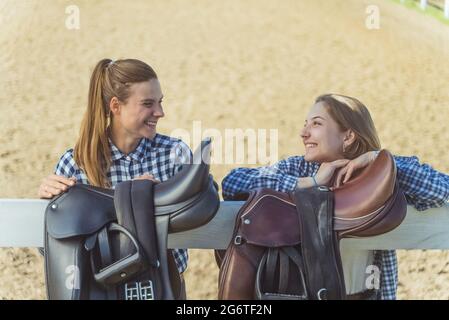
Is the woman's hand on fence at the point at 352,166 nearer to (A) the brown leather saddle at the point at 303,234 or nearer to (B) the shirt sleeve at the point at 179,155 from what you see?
(A) the brown leather saddle at the point at 303,234

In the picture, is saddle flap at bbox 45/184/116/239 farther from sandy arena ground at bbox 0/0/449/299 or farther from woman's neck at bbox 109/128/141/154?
sandy arena ground at bbox 0/0/449/299

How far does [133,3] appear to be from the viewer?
5.02 metres

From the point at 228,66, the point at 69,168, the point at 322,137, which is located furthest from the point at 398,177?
the point at 228,66

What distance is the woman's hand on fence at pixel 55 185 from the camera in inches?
50.1

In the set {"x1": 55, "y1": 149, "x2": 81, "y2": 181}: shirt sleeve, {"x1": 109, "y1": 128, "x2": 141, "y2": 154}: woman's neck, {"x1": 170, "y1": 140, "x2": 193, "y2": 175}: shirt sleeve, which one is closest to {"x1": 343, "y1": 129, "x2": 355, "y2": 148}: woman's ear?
{"x1": 170, "y1": 140, "x2": 193, "y2": 175}: shirt sleeve

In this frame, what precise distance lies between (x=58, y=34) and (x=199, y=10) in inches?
41.5

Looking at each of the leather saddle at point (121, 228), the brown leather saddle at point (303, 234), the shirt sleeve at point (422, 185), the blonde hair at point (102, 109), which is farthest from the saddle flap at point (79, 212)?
the shirt sleeve at point (422, 185)

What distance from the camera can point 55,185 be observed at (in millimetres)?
1279

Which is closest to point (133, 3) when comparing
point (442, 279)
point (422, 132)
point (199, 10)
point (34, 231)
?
point (199, 10)

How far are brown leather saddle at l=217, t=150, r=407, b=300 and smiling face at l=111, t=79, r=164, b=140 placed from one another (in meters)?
0.26

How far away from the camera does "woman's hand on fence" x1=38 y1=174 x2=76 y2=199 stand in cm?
127
